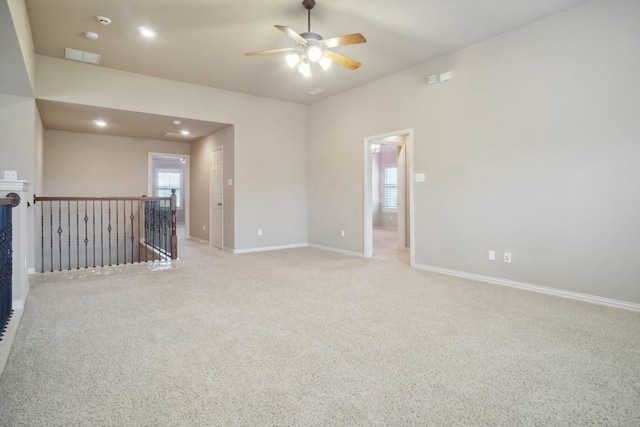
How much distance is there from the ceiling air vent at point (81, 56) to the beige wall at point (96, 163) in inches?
131

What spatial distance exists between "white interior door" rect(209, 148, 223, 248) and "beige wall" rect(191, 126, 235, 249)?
0.21 metres

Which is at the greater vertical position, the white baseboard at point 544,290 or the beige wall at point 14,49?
the beige wall at point 14,49

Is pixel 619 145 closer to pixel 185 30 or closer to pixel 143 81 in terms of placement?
pixel 185 30

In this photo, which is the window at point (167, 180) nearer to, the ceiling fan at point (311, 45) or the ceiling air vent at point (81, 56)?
the ceiling air vent at point (81, 56)

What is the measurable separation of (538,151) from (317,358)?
11.1 feet

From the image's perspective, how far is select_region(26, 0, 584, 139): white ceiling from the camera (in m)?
3.40

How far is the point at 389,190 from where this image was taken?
11398 mm

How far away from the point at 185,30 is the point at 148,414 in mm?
3950

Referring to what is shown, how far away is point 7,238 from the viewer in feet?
8.30

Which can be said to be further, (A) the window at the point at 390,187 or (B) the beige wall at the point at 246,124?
(A) the window at the point at 390,187

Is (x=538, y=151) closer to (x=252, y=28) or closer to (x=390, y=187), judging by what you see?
(x=252, y=28)

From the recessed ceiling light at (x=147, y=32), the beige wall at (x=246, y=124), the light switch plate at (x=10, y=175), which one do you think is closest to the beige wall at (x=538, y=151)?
the beige wall at (x=246, y=124)

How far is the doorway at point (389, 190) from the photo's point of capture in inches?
227

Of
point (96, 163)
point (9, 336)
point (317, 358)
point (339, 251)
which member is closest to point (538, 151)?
point (317, 358)
